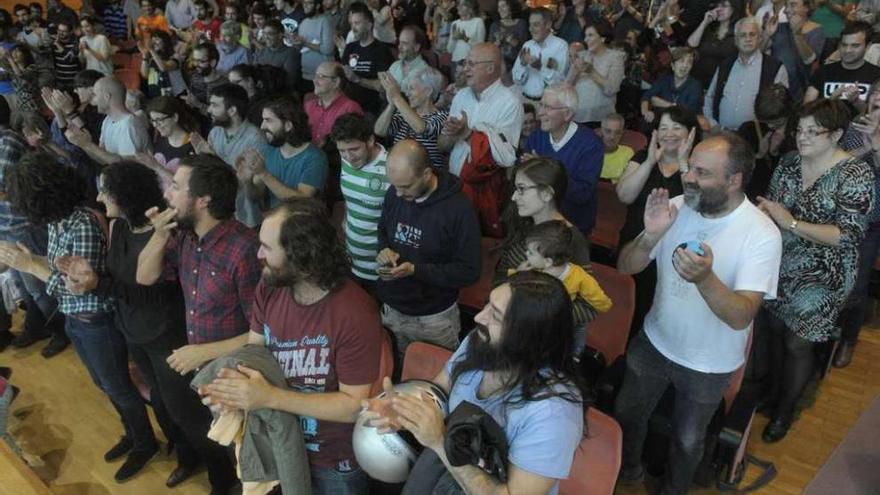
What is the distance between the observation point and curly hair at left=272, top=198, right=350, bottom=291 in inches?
66.4

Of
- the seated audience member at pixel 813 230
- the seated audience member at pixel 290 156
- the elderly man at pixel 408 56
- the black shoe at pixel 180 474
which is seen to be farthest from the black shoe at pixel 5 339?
the seated audience member at pixel 813 230

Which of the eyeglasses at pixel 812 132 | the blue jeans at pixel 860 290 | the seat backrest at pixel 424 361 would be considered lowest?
the blue jeans at pixel 860 290

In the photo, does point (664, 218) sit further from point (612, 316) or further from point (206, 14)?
point (206, 14)

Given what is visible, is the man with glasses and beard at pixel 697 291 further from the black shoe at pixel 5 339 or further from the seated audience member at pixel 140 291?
the black shoe at pixel 5 339

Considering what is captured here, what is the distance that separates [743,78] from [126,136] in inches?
151

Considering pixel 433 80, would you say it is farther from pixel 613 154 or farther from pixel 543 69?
pixel 613 154

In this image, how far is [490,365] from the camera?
1.44 metres

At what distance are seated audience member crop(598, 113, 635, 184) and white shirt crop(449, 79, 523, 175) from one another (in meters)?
0.81

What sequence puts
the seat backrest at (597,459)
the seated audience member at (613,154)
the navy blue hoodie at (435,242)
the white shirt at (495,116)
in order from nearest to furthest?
the seat backrest at (597,459), the navy blue hoodie at (435,242), the white shirt at (495,116), the seated audience member at (613,154)

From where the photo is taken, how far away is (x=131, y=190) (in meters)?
2.20

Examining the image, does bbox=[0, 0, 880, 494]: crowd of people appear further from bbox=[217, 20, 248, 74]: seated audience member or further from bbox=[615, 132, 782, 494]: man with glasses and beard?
bbox=[217, 20, 248, 74]: seated audience member

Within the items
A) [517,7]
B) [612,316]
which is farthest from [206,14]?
[612,316]

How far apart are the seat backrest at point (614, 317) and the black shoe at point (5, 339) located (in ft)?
11.2

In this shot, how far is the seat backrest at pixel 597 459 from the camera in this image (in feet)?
6.07
